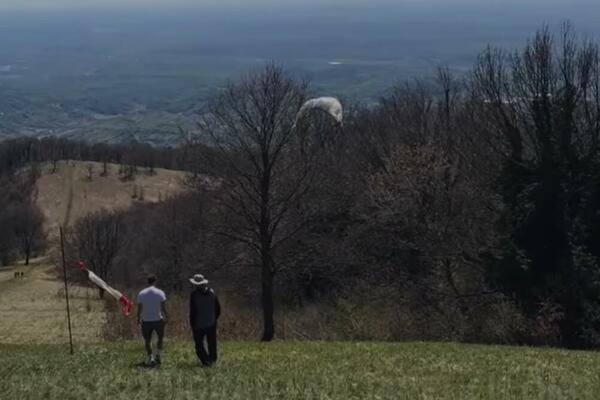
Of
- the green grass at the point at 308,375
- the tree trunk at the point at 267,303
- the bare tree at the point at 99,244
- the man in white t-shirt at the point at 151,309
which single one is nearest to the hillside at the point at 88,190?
the bare tree at the point at 99,244

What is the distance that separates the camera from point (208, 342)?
1788 cm

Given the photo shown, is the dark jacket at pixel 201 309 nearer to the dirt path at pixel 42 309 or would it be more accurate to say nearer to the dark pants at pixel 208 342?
the dark pants at pixel 208 342

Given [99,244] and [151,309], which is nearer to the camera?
[151,309]

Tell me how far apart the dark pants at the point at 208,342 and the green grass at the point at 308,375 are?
10.2 inches

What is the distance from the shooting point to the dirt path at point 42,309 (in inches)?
1601

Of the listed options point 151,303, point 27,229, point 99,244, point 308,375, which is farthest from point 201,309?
point 27,229

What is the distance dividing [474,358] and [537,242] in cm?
1381

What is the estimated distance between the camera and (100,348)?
2277 cm

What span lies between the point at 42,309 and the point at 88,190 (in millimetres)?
59774

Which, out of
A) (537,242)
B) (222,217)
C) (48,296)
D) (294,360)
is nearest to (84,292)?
(48,296)

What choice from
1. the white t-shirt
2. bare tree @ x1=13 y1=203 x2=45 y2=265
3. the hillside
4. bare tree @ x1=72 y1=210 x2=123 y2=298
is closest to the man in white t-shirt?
the white t-shirt

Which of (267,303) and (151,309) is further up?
(151,309)

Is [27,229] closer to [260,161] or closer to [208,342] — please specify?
[260,161]

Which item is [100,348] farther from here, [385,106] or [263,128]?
[385,106]
